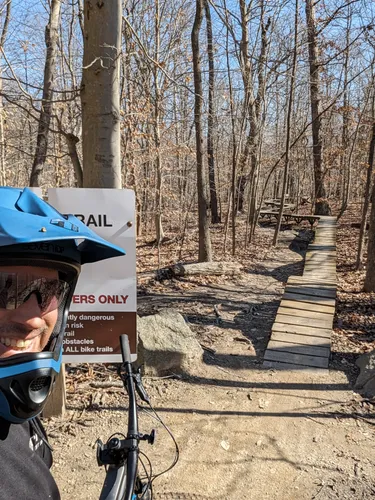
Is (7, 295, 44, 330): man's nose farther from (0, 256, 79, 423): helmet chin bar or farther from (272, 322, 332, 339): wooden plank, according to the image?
(272, 322, 332, 339): wooden plank

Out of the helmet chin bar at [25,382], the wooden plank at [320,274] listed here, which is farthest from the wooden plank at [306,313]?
the helmet chin bar at [25,382]

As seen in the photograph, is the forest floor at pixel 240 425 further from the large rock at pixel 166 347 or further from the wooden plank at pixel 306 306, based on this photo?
the wooden plank at pixel 306 306

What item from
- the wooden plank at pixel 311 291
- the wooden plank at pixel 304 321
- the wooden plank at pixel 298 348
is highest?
the wooden plank at pixel 311 291

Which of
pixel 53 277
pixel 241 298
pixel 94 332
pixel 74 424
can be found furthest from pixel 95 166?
pixel 241 298

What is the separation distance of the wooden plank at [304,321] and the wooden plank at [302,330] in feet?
0.28

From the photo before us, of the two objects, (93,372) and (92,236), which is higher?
(92,236)

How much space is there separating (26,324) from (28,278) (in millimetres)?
144

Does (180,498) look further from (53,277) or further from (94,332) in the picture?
(53,277)

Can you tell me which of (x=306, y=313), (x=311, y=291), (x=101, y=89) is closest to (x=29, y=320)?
(x=101, y=89)

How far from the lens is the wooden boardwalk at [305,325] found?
4.92 m

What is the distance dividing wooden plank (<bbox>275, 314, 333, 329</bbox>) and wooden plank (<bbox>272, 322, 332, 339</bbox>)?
0.09m

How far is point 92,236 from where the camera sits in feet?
4.09

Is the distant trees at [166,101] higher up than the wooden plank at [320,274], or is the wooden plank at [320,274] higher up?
the distant trees at [166,101]

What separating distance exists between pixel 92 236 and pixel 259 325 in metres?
5.38
